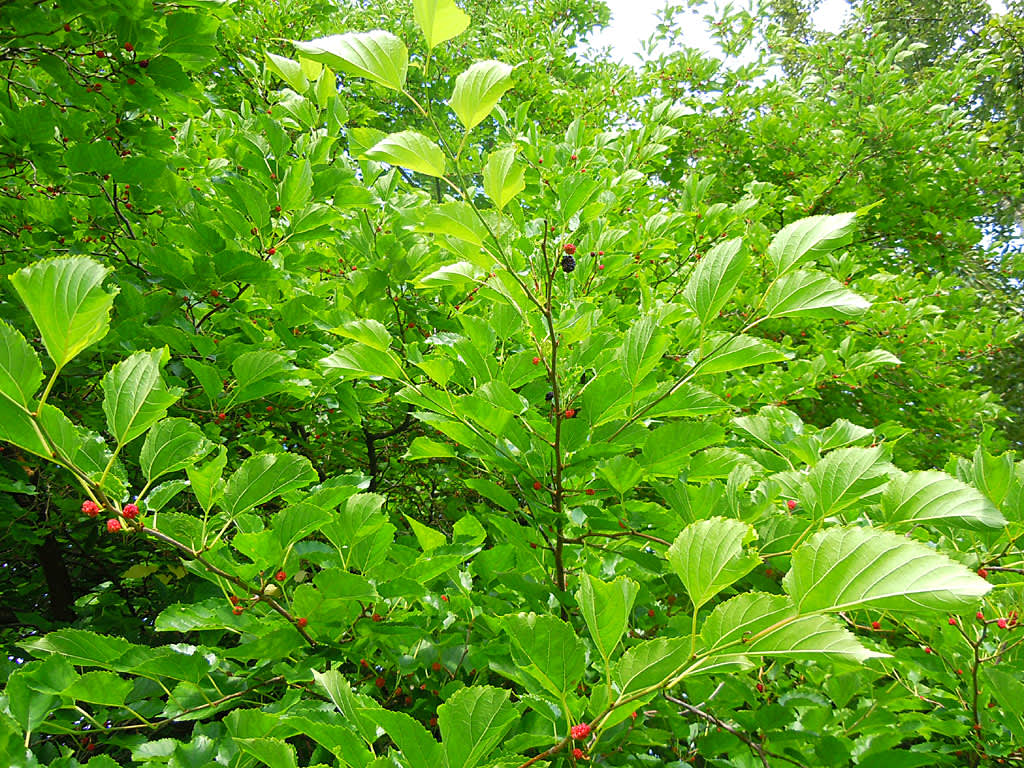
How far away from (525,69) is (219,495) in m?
5.03

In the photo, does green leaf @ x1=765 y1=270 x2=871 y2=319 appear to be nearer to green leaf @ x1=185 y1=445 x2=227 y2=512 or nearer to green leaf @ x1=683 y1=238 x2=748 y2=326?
green leaf @ x1=683 y1=238 x2=748 y2=326

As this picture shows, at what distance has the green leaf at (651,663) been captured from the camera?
68cm

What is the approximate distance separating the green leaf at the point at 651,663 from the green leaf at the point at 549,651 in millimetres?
57

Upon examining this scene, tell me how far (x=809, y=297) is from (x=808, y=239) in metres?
0.09

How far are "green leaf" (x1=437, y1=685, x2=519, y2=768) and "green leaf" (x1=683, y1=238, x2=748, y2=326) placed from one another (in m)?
0.63

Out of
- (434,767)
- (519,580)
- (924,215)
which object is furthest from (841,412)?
(434,767)

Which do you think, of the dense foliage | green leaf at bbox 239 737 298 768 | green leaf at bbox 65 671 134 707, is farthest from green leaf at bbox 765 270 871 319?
green leaf at bbox 65 671 134 707

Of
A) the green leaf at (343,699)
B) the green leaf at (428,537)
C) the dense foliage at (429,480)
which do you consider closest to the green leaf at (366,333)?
the dense foliage at (429,480)

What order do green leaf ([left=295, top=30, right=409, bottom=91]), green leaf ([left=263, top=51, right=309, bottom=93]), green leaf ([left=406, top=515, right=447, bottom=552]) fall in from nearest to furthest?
green leaf ([left=295, top=30, right=409, bottom=91])
green leaf ([left=406, top=515, right=447, bottom=552])
green leaf ([left=263, top=51, right=309, bottom=93])

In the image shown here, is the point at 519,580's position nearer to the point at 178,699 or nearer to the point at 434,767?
the point at 434,767

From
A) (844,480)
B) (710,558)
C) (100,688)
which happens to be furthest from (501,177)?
(100,688)

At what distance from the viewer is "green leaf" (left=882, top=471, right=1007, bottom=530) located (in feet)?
2.67

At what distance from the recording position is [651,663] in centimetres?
68

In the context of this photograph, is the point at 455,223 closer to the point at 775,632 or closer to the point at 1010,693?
the point at 775,632
